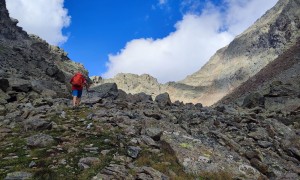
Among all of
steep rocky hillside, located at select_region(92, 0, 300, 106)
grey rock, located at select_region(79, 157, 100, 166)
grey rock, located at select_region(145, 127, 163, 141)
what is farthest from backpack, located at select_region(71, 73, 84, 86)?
steep rocky hillside, located at select_region(92, 0, 300, 106)

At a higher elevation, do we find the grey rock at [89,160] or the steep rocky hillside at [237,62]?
the steep rocky hillside at [237,62]

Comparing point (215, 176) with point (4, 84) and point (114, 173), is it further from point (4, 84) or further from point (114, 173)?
point (4, 84)

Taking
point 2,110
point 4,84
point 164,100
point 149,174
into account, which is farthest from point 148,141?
point 164,100

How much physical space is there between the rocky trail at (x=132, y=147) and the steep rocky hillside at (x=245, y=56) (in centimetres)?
10229

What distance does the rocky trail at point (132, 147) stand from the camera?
13.2m

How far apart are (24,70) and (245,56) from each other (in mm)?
118665

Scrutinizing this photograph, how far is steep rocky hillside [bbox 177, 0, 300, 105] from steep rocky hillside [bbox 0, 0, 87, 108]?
199 ft

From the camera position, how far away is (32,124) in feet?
55.5

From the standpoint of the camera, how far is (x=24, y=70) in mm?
Answer: 47969

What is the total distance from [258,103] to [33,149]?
2738cm

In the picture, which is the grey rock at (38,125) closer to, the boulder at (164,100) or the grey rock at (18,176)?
the grey rock at (18,176)

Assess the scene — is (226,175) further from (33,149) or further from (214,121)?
(214,121)

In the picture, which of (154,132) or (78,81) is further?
(78,81)

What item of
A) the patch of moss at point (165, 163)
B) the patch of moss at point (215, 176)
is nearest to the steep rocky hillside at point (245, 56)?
the patch of moss at point (215, 176)
